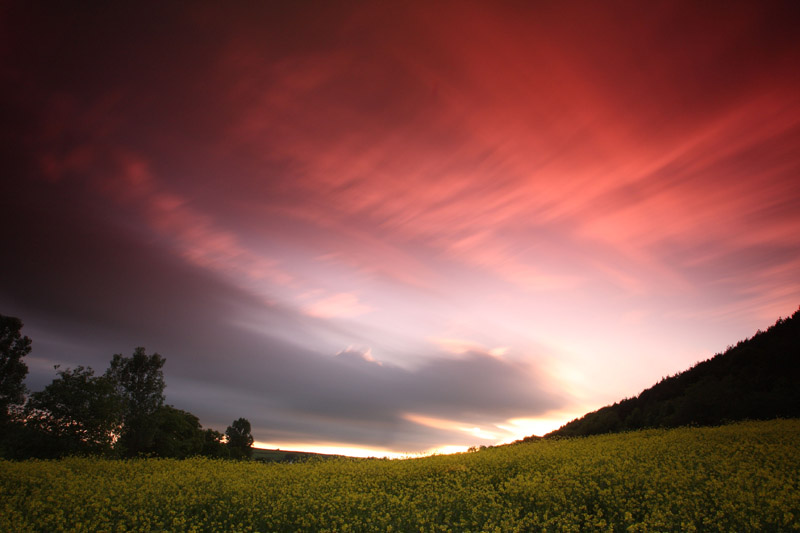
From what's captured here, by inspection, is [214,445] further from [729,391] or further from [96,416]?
[729,391]

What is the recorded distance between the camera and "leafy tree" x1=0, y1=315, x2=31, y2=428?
4622 cm

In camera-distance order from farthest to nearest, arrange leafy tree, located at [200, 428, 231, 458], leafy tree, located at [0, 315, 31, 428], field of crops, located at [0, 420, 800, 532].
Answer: leafy tree, located at [200, 428, 231, 458] < leafy tree, located at [0, 315, 31, 428] < field of crops, located at [0, 420, 800, 532]

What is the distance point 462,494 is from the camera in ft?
64.7

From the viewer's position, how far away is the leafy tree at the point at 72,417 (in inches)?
1471

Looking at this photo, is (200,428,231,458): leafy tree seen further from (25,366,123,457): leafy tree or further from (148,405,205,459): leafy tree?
(25,366,123,457): leafy tree

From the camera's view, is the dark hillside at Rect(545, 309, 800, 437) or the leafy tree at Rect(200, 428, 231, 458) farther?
the leafy tree at Rect(200, 428, 231, 458)

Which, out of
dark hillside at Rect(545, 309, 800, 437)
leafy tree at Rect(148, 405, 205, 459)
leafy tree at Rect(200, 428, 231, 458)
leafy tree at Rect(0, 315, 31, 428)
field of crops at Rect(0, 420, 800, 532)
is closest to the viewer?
field of crops at Rect(0, 420, 800, 532)

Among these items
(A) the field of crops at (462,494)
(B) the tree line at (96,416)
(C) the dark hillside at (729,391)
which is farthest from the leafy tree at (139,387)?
(C) the dark hillside at (729,391)

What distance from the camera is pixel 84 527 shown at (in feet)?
51.7

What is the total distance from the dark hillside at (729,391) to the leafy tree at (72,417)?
151 feet

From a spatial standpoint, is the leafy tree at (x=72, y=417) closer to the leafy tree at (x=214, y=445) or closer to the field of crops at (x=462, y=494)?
the field of crops at (x=462, y=494)

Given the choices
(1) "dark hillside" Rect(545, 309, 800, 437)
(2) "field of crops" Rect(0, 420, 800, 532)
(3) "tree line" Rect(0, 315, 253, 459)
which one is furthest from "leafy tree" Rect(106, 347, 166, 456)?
(1) "dark hillside" Rect(545, 309, 800, 437)

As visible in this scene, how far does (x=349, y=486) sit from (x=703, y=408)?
106ft

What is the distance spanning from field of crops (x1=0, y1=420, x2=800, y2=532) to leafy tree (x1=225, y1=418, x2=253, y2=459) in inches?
1872
